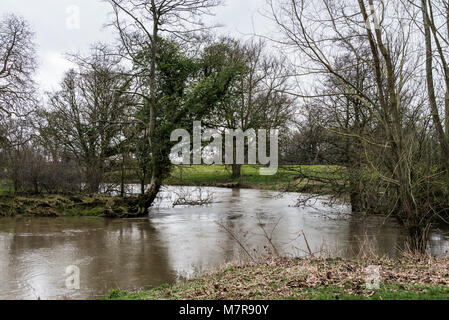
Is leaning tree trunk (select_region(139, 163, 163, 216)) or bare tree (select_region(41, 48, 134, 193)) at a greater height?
bare tree (select_region(41, 48, 134, 193))

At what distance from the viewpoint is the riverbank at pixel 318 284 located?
199 inches

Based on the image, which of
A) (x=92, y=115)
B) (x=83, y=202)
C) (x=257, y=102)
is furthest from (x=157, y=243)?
(x=257, y=102)

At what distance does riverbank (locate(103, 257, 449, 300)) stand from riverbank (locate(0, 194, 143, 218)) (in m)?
11.4

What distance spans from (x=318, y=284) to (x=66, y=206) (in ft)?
48.5

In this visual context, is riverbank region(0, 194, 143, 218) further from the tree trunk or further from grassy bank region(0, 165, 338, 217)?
the tree trunk

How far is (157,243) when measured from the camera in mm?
12102

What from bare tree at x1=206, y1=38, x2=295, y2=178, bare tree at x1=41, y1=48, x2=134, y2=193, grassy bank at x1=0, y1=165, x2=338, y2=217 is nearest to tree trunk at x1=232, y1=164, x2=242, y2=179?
bare tree at x1=206, y1=38, x2=295, y2=178

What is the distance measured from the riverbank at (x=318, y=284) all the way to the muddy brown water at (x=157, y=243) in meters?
1.21

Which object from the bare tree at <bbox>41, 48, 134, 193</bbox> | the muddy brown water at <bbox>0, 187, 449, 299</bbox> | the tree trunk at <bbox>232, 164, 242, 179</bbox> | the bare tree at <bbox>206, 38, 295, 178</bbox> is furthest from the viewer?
the tree trunk at <bbox>232, 164, 242, 179</bbox>

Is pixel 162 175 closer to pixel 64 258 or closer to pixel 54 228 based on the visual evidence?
pixel 54 228

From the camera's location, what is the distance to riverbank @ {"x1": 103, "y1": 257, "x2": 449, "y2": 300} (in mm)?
5043

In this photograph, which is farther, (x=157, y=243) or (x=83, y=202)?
(x=83, y=202)

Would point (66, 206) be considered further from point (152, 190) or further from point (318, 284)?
point (318, 284)

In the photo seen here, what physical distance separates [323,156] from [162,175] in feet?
24.8
